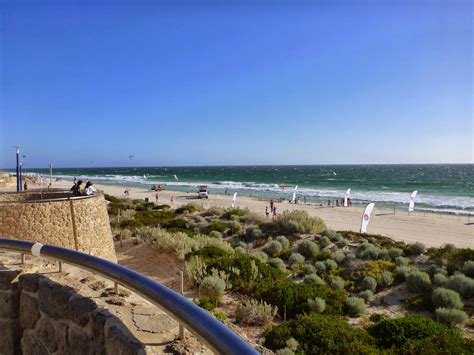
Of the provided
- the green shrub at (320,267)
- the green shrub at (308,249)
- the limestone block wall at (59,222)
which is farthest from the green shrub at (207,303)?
the green shrub at (308,249)

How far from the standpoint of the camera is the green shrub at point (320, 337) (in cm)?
548

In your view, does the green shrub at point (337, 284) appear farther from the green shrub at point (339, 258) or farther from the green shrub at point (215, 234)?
the green shrub at point (215, 234)

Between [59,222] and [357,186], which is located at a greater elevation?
[59,222]

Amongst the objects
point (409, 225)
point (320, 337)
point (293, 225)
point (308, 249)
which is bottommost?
point (409, 225)

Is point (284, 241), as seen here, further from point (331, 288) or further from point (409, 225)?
point (409, 225)

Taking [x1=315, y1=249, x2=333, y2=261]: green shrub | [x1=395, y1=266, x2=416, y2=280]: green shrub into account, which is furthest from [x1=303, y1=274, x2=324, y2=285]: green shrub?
[x1=315, y1=249, x2=333, y2=261]: green shrub

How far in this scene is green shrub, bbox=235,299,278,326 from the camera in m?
7.01

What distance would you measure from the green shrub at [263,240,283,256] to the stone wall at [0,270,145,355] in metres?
11.0

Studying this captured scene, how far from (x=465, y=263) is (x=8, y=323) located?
10767mm

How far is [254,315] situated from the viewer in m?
7.09

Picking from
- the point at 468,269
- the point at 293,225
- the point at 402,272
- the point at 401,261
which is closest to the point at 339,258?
the point at 401,261

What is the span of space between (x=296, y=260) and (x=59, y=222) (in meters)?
7.38

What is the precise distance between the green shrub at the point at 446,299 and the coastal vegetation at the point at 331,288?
0.02 meters

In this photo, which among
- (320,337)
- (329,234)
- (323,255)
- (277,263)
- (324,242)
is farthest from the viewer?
(329,234)
